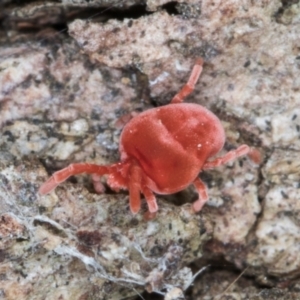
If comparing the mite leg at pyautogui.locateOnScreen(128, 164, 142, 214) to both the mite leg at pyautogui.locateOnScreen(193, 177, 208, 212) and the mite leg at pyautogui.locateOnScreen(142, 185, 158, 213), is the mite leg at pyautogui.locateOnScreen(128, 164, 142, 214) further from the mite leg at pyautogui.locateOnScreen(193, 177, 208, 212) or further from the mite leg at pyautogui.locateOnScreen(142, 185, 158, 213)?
the mite leg at pyautogui.locateOnScreen(193, 177, 208, 212)

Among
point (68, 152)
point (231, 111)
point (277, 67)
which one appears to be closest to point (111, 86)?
point (68, 152)

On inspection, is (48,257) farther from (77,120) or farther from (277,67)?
(277,67)

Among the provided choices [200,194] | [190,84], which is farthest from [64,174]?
[190,84]

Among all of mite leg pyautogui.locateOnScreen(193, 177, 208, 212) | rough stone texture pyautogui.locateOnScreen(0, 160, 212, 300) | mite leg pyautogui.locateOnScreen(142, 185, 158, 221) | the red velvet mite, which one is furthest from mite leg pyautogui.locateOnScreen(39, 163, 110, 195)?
mite leg pyautogui.locateOnScreen(193, 177, 208, 212)

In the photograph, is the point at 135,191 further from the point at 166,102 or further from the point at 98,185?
the point at 166,102

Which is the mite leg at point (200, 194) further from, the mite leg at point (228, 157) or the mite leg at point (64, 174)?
the mite leg at point (64, 174)

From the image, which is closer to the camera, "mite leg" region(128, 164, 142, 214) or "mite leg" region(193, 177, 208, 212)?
"mite leg" region(128, 164, 142, 214)
